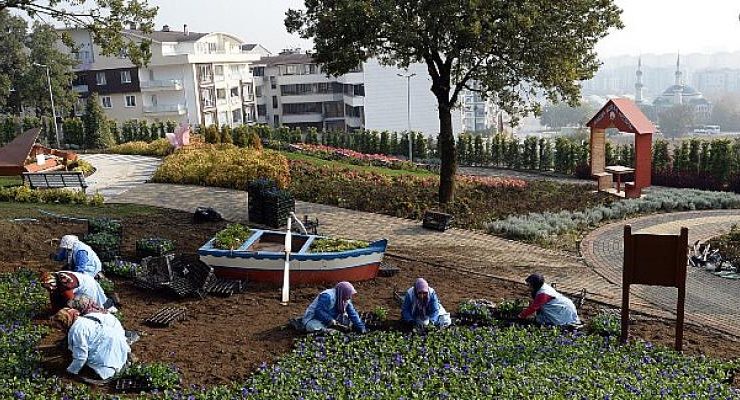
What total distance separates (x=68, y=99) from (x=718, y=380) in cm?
5232

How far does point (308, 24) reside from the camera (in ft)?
63.8

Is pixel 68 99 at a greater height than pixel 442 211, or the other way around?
pixel 68 99

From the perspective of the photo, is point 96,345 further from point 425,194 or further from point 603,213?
point 603,213

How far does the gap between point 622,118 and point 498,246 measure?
31.0 feet

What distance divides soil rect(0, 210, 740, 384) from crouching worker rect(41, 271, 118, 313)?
50 centimetres

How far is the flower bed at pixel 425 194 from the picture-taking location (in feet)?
64.3

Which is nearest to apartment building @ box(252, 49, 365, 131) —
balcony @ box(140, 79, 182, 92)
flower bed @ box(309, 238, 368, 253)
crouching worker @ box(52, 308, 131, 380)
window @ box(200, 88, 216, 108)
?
window @ box(200, 88, 216, 108)

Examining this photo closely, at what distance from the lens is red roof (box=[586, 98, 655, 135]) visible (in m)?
22.8

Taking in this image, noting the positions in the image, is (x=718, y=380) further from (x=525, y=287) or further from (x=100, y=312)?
(x=100, y=312)

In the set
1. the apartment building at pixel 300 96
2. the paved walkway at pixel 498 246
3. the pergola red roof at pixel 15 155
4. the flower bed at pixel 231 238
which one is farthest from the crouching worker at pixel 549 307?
the apartment building at pixel 300 96

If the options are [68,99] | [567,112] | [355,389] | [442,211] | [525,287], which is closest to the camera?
[355,389]

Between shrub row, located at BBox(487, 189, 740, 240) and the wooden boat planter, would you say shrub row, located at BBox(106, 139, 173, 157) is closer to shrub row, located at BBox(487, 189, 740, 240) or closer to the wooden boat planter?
shrub row, located at BBox(487, 189, 740, 240)

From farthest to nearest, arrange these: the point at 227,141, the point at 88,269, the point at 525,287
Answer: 1. the point at 227,141
2. the point at 525,287
3. the point at 88,269

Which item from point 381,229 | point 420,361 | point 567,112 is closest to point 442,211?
point 381,229
